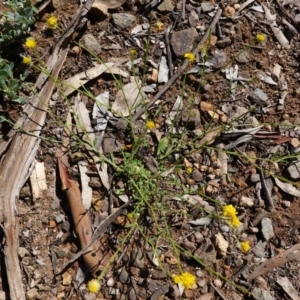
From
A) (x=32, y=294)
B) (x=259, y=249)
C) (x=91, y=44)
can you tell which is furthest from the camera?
(x=91, y=44)

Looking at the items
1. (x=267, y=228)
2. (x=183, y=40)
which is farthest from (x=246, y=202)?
(x=183, y=40)

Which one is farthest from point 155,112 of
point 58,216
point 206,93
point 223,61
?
point 58,216

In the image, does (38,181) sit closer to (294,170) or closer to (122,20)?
(122,20)

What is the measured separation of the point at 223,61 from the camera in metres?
3.19

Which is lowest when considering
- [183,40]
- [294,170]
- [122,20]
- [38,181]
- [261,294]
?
[261,294]

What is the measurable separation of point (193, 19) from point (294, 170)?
1.18 meters

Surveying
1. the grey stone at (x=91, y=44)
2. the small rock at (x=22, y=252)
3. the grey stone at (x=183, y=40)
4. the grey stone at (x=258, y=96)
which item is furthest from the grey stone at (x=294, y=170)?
the small rock at (x=22, y=252)

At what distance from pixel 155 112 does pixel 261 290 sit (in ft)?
4.19

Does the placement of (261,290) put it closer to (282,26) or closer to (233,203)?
(233,203)

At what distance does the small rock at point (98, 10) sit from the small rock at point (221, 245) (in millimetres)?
1596

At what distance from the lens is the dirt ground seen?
9.67 feet

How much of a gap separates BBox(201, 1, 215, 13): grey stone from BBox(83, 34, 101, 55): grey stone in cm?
74

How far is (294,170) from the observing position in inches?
120

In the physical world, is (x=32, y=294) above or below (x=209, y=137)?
below
